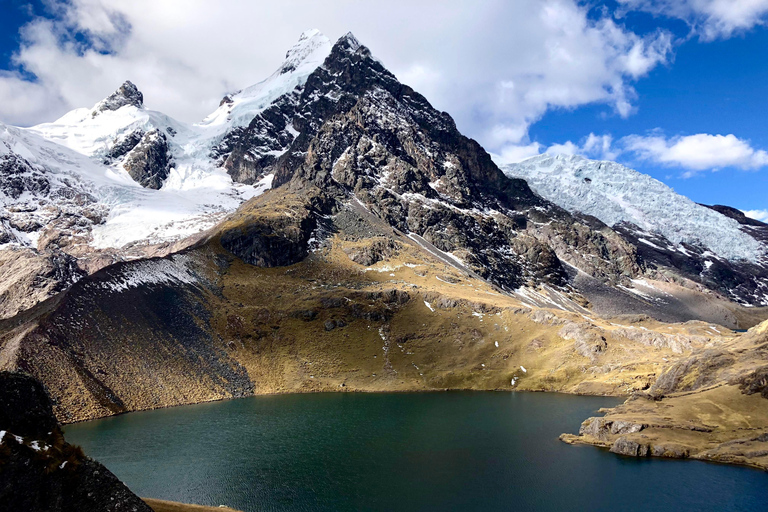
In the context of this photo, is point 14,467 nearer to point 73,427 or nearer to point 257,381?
point 73,427

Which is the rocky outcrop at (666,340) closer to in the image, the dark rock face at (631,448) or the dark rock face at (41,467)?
the dark rock face at (631,448)

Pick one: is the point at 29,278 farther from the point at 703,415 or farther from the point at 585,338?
the point at 703,415

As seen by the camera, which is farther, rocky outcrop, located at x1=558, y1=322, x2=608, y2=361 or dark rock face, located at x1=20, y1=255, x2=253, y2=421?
rocky outcrop, located at x1=558, y1=322, x2=608, y2=361

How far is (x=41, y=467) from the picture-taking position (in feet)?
71.2

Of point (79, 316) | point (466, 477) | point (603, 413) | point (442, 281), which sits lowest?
point (466, 477)

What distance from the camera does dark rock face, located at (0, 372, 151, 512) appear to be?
2073 cm

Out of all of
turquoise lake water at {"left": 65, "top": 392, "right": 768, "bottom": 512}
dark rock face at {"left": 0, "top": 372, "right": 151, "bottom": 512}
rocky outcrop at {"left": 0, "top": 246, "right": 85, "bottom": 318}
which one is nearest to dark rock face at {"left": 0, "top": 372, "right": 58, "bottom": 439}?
dark rock face at {"left": 0, "top": 372, "right": 151, "bottom": 512}

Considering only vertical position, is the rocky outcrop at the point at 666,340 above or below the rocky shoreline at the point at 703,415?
above

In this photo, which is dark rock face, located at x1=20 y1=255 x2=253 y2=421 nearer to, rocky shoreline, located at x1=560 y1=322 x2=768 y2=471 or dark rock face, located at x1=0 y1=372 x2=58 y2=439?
dark rock face, located at x1=0 y1=372 x2=58 y2=439

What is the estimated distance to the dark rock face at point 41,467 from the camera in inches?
816

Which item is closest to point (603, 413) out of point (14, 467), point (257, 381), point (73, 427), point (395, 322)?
point (395, 322)

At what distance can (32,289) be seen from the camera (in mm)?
172125

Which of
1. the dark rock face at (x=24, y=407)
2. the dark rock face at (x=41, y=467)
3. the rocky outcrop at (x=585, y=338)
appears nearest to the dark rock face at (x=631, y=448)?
the rocky outcrop at (x=585, y=338)

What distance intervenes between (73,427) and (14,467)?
265 feet
